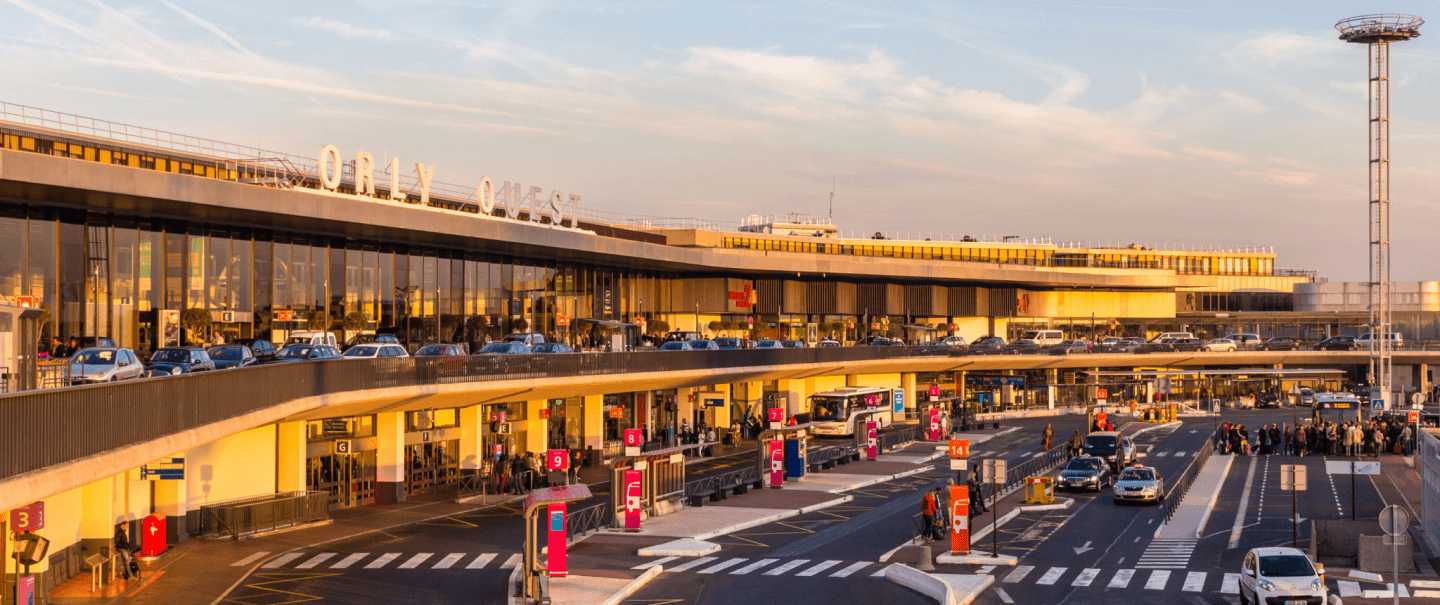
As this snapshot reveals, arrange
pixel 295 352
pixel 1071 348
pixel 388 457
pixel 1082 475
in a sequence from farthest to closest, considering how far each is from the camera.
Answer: pixel 1071 348 → pixel 1082 475 → pixel 388 457 → pixel 295 352

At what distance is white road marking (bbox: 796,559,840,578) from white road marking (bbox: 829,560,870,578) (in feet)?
1.68

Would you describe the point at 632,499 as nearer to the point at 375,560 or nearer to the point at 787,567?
the point at 787,567

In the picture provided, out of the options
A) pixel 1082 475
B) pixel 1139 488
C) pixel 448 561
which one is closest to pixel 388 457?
pixel 448 561

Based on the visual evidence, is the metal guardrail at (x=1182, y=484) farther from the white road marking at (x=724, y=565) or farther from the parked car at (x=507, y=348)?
the parked car at (x=507, y=348)

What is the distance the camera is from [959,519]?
41406 mm

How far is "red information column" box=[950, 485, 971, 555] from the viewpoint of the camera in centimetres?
4075

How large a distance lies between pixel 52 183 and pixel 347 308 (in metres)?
21.2

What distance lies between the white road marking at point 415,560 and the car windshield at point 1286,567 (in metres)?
21.8

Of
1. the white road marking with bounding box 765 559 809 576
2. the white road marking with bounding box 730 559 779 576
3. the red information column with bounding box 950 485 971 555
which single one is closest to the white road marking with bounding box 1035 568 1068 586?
the red information column with bounding box 950 485 971 555

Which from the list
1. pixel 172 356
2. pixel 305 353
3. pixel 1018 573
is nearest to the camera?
pixel 1018 573

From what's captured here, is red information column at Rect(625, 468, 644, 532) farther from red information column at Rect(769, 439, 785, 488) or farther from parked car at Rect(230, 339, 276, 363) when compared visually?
red information column at Rect(769, 439, 785, 488)

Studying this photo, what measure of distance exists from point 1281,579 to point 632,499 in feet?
68.5

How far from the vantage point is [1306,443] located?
78.1 metres

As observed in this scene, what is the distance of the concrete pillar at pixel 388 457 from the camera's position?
55.9m
